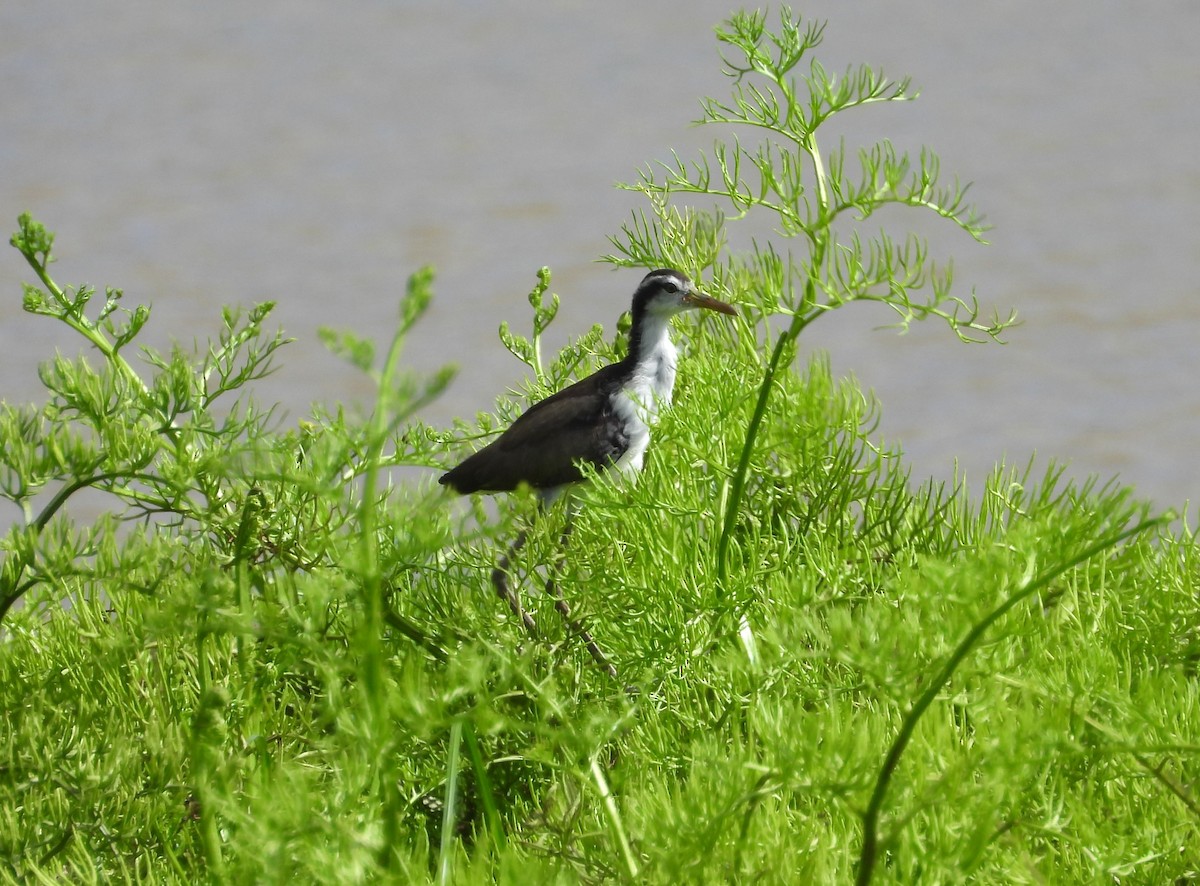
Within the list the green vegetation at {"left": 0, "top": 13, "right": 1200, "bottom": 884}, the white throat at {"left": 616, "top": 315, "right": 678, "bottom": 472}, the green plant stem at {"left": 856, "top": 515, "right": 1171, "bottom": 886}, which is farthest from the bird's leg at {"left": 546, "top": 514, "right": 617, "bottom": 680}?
the white throat at {"left": 616, "top": 315, "right": 678, "bottom": 472}

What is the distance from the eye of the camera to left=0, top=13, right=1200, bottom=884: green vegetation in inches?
64.9

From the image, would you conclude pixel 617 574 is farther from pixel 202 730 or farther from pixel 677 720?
pixel 202 730

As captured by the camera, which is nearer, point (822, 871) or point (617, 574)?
point (822, 871)

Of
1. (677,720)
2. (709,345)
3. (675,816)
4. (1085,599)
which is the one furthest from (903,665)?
(709,345)

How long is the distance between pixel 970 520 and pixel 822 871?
4.23 feet

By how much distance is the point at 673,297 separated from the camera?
347 cm

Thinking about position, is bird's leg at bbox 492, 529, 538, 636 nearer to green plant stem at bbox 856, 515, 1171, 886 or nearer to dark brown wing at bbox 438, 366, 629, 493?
dark brown wing at bbox 438, 366, 629, 493

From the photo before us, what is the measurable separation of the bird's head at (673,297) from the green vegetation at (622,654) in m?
0.40

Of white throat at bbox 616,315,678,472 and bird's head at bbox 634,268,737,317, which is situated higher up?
bird's head at bbox 634,268,737,317

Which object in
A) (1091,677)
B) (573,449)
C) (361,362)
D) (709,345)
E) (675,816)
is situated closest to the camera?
(361,362)

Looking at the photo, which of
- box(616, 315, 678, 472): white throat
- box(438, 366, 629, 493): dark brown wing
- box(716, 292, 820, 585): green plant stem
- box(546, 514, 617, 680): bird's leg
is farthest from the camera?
box(616, 315, 678, 472): white throat

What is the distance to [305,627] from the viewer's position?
5.39ft

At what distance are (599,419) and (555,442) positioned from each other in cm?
15

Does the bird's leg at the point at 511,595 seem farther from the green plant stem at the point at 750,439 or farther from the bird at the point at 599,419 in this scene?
the bird at the point at 599,419
